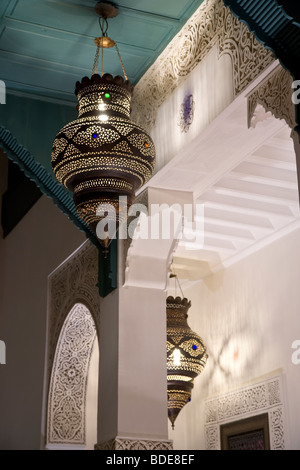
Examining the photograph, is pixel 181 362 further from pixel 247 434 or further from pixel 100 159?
pixel 100 159

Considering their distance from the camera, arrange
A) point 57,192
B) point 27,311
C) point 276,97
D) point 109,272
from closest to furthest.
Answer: point 276,97 → point 109,272 → point 57,192 → point 27,311

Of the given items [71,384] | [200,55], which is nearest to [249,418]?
[71,384]

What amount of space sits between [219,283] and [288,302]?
3.19 ft

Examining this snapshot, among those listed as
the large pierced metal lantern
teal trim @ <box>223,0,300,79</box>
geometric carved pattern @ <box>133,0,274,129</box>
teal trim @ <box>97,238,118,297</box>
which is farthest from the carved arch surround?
teal trim @ <box>223,0,300,79</box>

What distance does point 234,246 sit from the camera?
568cm

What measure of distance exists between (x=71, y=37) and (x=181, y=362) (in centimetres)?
229

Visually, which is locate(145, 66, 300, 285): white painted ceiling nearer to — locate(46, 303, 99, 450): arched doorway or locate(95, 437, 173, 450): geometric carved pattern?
locate(46, 303, 99, 450): arched doorway

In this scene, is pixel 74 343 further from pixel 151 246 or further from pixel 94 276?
pixel 151 246

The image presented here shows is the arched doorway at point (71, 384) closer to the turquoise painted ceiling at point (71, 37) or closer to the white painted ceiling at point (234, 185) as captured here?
the white painted ceiling at point (234, 185)

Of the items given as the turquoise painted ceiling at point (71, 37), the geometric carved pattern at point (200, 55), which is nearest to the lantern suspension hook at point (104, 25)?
the turquoise painted ceiling at point (71, 37)

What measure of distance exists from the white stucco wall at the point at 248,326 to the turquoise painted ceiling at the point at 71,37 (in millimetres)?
1919

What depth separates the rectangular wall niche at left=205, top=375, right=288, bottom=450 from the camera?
16.6ft

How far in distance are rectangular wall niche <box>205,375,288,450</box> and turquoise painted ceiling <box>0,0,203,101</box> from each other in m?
2.41

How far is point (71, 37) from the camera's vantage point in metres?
3.82
